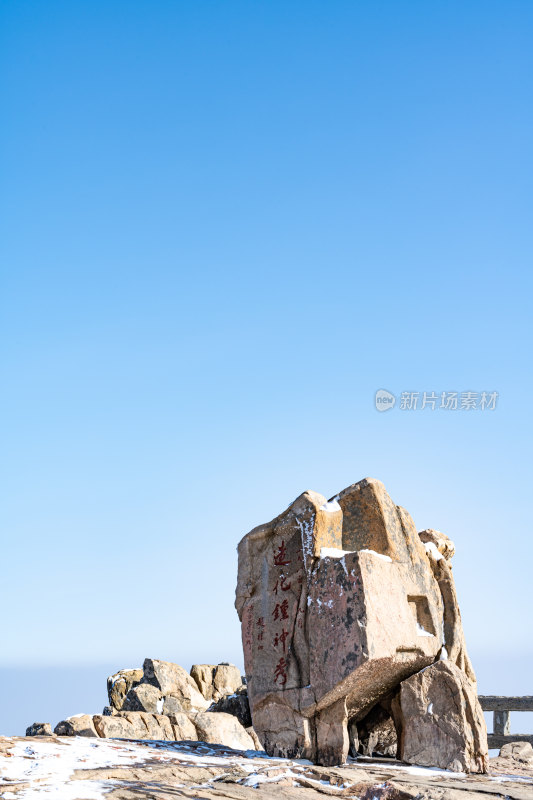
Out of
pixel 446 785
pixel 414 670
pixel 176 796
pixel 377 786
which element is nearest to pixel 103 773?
pixel 176 796

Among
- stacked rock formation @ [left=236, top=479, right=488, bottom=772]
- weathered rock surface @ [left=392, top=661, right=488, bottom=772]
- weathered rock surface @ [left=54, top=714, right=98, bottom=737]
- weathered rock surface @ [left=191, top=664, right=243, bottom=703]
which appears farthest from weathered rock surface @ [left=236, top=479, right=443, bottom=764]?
weathered rock surface @ [left=191, top=664, right=243, bottom=703]

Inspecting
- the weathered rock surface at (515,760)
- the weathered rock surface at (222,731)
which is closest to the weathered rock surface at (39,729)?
the weathered rock surface at (222,731)

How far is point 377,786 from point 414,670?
2879 mm

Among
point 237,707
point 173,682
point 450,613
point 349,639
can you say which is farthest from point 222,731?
point 349,639

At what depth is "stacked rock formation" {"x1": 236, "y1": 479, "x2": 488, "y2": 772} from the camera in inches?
393

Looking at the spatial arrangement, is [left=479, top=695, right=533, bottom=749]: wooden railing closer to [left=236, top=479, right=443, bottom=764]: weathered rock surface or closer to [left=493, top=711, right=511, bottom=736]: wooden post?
[left=493, top=711, right=511, bottom=736]: wooden post

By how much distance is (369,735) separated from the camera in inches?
467

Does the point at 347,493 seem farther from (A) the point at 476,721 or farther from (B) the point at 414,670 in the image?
(A) the point at 476,721

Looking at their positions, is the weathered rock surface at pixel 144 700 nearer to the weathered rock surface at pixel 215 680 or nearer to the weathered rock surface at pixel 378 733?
the weathered rock surface at pixel 215 680

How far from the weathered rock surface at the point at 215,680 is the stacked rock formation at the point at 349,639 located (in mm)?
9337

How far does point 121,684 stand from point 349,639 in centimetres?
→ 1134

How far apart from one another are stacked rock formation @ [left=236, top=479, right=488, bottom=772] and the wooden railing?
418 centimetres

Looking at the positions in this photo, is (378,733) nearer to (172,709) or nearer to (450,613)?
(450,613)

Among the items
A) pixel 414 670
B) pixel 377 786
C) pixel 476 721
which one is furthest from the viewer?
pixel 414 670
